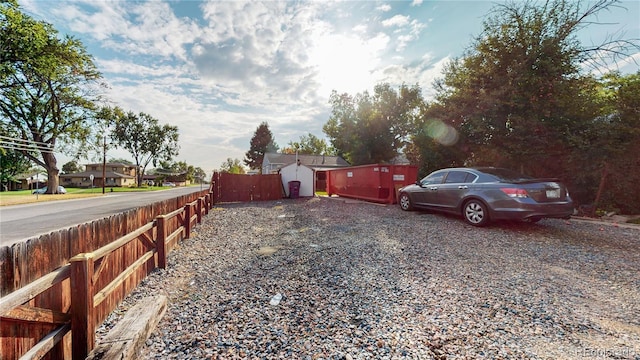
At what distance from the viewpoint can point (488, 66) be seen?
32.9ft

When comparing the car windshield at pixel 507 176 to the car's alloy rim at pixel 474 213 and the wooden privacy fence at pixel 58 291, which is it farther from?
the wooden privacy fence at pixel 58 291

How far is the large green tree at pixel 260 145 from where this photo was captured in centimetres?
5778

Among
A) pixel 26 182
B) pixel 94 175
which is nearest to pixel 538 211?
pixel 94 175

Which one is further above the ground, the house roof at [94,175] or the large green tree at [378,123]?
the large green tree at [378,123]

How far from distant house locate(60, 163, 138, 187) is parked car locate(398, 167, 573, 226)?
195 ft

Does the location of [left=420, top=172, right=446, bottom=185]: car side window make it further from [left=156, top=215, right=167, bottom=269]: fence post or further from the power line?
the power line

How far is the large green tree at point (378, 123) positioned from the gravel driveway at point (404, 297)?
2203 cm

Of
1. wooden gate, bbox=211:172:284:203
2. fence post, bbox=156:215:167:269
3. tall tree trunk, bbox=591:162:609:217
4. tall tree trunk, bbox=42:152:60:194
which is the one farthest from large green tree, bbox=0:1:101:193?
tall tree trunk, bbox=591:162:609:217

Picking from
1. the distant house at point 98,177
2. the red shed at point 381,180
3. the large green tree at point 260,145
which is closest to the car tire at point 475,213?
the red shed at point 381,180

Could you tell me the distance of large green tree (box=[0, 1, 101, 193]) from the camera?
18.2 meters

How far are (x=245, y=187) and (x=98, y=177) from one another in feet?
184

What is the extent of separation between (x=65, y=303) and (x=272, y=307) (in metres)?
1.72

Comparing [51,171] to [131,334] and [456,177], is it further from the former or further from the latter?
[456,177]

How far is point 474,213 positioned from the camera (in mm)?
6316
